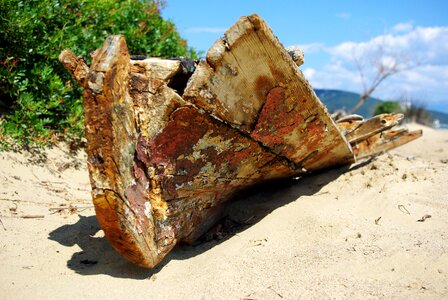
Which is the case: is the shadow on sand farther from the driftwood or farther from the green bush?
the green bush

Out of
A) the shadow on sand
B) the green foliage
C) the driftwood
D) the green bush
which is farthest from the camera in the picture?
the green foliage

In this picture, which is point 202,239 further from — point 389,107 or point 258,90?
point 389,107

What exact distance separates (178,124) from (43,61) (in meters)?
2.90

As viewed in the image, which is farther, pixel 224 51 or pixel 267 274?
pixel 267 274

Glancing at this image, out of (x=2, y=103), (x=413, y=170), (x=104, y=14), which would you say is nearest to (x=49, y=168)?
(x=2, y=103)

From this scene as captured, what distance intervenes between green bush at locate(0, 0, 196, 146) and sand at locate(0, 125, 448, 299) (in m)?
0.47

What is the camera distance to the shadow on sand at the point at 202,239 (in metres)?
3.03

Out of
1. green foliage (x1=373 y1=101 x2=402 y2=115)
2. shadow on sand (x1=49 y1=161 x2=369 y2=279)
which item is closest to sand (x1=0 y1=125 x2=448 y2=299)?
shadow on sand (x1=49 y1=161 x2=369 y2=279)

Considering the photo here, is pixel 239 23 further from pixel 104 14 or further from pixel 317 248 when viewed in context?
pixel 104 14

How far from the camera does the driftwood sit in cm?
251

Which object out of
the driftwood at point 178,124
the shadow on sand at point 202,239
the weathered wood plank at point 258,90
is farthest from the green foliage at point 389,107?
the driftwood at point 178,124

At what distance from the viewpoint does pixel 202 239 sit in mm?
3607

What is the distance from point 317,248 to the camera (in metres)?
3.11

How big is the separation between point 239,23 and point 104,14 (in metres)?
3.71
